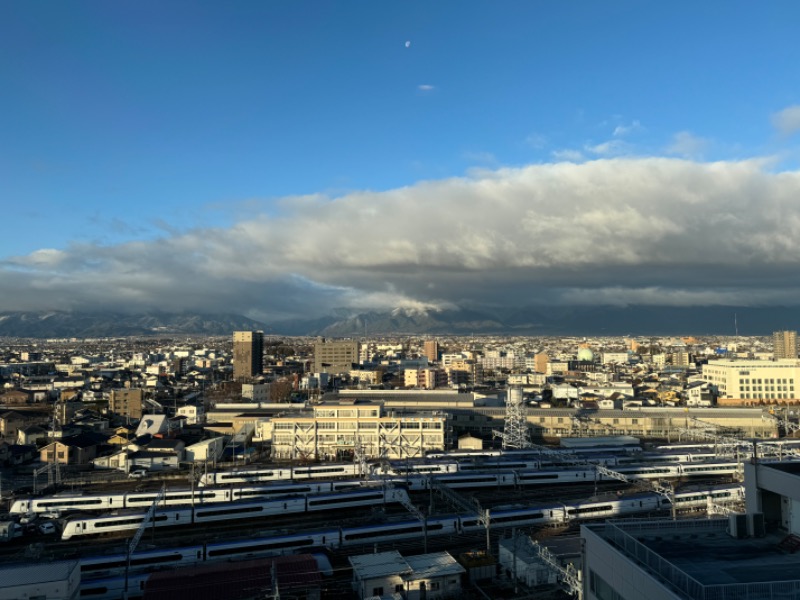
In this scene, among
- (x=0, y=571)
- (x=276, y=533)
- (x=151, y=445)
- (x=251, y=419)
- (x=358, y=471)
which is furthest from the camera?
(x=251, y=419)

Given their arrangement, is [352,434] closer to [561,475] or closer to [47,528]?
[561,475]

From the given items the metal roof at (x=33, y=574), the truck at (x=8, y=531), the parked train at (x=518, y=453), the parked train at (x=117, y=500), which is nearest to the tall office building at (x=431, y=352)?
the parked train at (x=518, y=453)

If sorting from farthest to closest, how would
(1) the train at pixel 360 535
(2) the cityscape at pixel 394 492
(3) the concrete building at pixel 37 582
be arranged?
(1) the train at pixel 360 535
(2) the cityscape at pixel 394 492
(3) the concrete building at pixel 37 582

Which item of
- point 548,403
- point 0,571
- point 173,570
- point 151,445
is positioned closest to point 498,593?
point 173,570

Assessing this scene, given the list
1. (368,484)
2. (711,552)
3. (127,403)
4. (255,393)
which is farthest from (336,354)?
(711,552)

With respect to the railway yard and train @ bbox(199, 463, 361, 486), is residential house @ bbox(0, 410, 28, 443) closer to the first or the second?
the railway yard

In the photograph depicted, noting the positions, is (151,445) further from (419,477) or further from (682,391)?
(682,391)

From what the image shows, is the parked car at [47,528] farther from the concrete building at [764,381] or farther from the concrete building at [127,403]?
the concrete building at [764,381]
